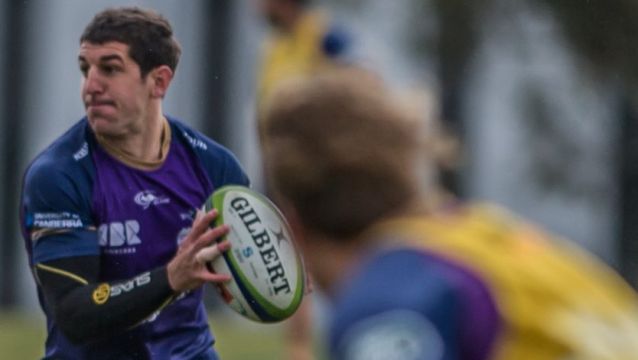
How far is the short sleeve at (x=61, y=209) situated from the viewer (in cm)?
508

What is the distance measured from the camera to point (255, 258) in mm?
4910

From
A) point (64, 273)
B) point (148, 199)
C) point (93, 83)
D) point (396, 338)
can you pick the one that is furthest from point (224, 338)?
point (396, 338)

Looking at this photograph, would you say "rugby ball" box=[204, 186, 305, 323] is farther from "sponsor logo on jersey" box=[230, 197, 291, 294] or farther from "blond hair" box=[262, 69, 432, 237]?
"blond hair" box=[262, 69, 432, 237]

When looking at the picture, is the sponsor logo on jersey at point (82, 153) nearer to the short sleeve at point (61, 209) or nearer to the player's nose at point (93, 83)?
the short sleeve at point (61, 209)

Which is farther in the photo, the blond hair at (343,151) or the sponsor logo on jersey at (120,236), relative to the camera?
the sponsor logo on jersey at (120,236)

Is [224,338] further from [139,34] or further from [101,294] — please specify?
[139,34]

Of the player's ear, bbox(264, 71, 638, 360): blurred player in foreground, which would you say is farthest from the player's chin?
bbox(264, 71, 638, 360): blurred player in foreground

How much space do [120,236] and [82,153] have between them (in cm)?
20

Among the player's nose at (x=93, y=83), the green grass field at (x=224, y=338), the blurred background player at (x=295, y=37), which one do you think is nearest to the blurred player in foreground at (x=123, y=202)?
the player's nose at (x=93, y=83)

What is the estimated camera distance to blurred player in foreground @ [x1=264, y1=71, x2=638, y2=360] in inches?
139

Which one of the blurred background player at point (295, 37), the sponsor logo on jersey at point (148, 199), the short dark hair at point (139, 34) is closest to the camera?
the short dark hair at point (139, 34)

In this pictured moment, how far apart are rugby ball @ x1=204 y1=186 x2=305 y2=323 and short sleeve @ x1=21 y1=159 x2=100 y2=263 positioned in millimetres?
301

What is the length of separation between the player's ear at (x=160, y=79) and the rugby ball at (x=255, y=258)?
9.9 inches

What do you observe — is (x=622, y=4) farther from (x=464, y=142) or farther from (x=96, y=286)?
(x=96, y=286)
